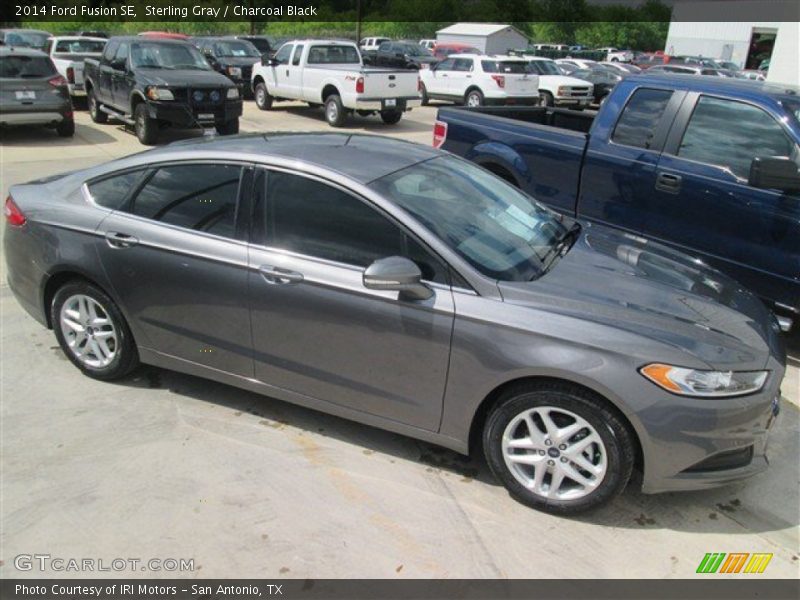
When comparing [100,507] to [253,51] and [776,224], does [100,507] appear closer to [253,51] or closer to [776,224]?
[776,224]

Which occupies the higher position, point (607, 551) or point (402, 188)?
point (402, 188)

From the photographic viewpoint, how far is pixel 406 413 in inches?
126

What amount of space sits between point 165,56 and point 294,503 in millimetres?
11679

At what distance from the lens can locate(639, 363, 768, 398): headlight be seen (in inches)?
107

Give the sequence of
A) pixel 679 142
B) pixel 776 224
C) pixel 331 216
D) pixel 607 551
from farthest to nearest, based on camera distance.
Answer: pixel 679 142 → pixel 776 224 → pixel 331 216 → pixel 607 551

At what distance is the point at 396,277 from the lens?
9.55ft

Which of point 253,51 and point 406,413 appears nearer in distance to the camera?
point 406,413

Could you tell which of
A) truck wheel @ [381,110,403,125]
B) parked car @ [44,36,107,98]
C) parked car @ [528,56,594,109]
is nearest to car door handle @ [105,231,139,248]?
truck wheel @ [381,110,403,125]

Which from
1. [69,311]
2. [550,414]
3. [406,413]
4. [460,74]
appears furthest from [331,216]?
[460,74]

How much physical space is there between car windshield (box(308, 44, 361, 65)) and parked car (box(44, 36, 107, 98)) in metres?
5.21

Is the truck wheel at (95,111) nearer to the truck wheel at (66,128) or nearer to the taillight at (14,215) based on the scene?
the truck wheel at (66,128)

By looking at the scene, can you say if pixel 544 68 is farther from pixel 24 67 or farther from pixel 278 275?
pixel 278 275

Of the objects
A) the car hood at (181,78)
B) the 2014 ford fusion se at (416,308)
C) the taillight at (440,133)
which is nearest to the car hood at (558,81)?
the car hood at (181,78)

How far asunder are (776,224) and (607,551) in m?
2.92
